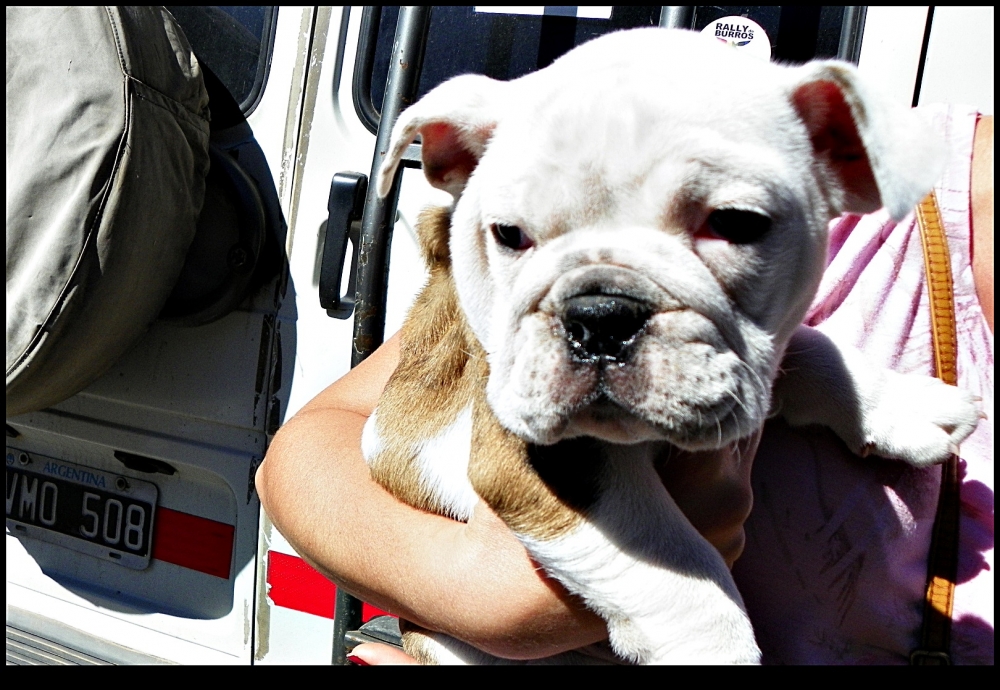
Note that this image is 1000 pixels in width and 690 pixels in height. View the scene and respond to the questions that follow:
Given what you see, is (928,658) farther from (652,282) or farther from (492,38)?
(492,38)

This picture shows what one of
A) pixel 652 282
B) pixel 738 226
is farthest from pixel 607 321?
pixel 738 226

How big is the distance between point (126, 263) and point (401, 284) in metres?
0.86

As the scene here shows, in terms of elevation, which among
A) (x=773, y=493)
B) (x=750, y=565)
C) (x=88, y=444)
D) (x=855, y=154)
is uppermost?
(x=855, y=154)

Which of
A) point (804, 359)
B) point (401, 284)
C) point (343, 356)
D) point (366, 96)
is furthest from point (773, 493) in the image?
point (366, 96)

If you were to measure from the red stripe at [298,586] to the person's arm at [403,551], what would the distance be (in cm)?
70

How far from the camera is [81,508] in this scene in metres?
3.30

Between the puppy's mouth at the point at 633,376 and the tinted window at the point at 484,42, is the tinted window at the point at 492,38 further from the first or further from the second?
the puppy's mouth at the point at 633,376

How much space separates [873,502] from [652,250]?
2.32 feet

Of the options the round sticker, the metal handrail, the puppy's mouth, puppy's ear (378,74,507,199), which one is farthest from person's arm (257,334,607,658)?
the round sticker

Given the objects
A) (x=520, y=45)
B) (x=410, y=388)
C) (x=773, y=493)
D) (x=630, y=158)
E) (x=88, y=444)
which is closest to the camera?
(x=630, y=158)

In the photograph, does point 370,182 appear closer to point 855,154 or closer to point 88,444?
point 855,154

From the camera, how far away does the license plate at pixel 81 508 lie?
10.4ft

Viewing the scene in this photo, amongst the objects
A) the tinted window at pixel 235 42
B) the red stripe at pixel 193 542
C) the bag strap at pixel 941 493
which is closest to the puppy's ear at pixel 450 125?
the bag strap at pixel 941 493

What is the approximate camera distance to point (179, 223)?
268 cm
